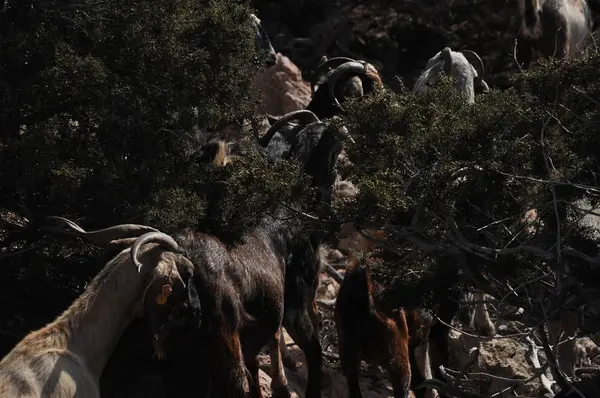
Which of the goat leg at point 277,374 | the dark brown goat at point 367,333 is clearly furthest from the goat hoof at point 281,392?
the dark brown goat at point 367,333

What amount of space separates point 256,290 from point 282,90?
8.91 meters

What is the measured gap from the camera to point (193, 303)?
838 cm

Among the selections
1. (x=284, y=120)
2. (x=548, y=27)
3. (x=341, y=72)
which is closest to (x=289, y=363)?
(x=284, y=120)

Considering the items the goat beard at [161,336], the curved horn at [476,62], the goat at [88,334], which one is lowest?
the curved horn at [476,62]

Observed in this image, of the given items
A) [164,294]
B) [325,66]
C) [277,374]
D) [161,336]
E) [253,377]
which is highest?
[164,294]

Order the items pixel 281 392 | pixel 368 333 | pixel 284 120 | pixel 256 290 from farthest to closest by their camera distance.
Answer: pixel 284 120, pixel 281 392, pixel 368 333, pixel 256 290

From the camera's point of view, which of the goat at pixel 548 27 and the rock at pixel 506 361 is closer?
the rock at pixel 506 361

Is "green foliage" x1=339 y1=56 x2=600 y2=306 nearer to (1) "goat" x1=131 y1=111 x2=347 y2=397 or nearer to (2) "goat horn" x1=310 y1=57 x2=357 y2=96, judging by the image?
(1) "goat" x1=131 y1=111 x2=347 y2=397

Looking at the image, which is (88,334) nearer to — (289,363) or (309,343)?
(309,343)

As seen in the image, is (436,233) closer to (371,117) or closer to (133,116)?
(371,117)

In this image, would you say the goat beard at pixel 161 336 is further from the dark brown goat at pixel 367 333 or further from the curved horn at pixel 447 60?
the curved horn at pixel 447 60

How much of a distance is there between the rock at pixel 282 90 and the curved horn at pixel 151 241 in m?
9.66

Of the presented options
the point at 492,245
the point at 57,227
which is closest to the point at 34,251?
the point at 57,227

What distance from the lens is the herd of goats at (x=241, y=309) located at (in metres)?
7.82
